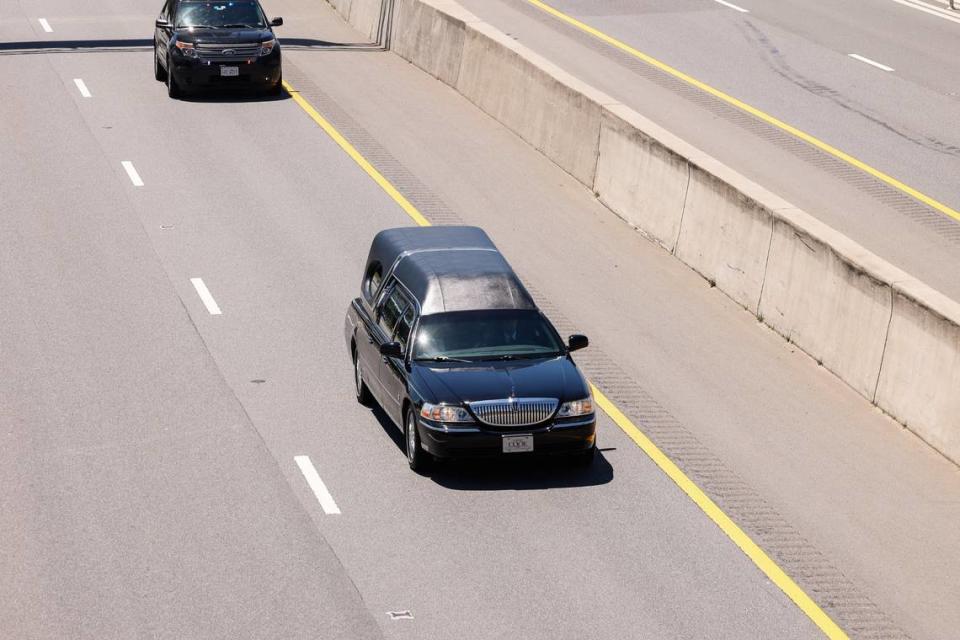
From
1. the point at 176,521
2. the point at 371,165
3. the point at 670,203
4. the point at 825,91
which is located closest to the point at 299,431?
the point at 176,521

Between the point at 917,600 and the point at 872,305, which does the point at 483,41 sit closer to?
the point at 872,305

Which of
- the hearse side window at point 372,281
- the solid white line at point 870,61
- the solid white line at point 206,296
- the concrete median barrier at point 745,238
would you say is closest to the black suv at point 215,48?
the concrete median barrier at point 745,238

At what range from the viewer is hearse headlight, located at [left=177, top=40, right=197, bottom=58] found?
27281 mm

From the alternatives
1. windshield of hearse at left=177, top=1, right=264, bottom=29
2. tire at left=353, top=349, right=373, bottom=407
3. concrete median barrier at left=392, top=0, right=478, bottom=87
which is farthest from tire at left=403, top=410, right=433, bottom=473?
windshield of hearse at left=177, top=1, right=264, bottom=29

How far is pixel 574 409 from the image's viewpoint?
1314 cm

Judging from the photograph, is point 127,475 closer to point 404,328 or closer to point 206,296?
point 404,328

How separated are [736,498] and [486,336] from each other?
2.68m

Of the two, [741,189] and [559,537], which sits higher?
[741,189]

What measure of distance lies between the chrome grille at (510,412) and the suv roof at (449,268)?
56.2 inches

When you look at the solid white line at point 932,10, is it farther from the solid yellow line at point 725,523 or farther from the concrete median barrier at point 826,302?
the solid yellow line at point 725,523

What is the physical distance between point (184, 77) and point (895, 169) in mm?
12454

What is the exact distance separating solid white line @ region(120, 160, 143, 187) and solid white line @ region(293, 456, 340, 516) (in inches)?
391

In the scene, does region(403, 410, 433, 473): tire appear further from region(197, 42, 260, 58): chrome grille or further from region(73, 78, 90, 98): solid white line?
region(73, 78, 90, 98): solid white line

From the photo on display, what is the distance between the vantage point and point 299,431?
14258mm
